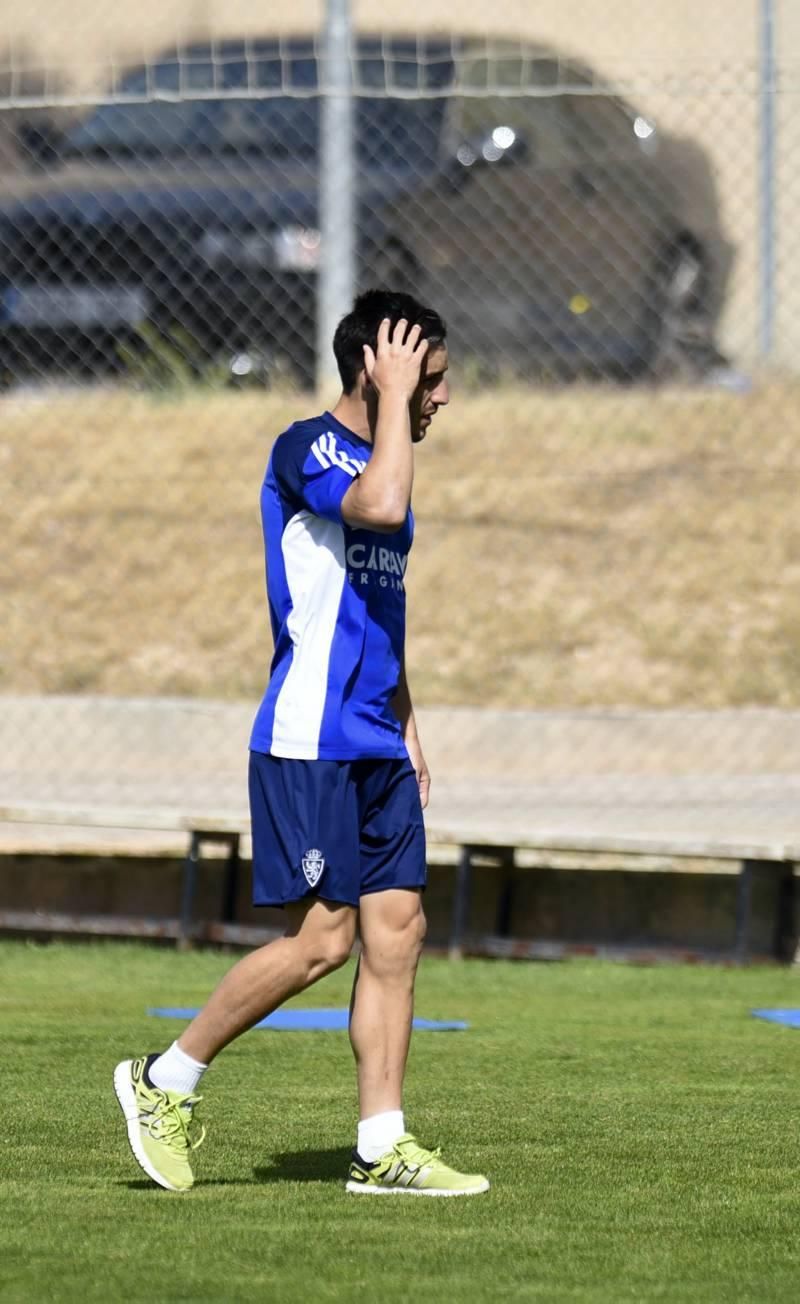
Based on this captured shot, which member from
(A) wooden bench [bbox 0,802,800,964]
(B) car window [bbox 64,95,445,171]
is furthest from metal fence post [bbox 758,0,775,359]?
(A) wooden bench [bbox 0,802,800,964]

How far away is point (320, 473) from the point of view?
14.9ft

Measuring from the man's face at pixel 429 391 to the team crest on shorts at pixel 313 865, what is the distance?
2.77 feet

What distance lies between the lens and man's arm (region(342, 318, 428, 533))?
4387 millimetres

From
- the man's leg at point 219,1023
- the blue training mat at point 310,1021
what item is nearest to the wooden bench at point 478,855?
the blue training mat at point 310,1021

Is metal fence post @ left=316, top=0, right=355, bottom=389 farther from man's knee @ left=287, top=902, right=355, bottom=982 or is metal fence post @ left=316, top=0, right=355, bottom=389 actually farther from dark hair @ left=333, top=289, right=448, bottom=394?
man's knee @ left=287, top=902, right=355, bottom=982

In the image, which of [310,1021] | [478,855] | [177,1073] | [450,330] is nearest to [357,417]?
[177,1073]

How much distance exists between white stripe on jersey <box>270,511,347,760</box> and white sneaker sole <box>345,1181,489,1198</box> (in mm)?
836

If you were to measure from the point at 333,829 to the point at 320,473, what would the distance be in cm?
70

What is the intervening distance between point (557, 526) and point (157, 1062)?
8.36 m

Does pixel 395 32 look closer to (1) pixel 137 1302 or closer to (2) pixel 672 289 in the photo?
(2) pixel 672 289

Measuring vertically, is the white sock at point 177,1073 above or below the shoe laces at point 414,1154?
above

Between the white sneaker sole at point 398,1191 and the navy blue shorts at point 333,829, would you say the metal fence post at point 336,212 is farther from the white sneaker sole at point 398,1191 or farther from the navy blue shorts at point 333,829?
the white sneaker sole at point 398,1191

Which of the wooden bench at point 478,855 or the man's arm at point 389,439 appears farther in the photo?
the wooden bench at point 478,855

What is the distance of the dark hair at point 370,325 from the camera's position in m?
4.64
